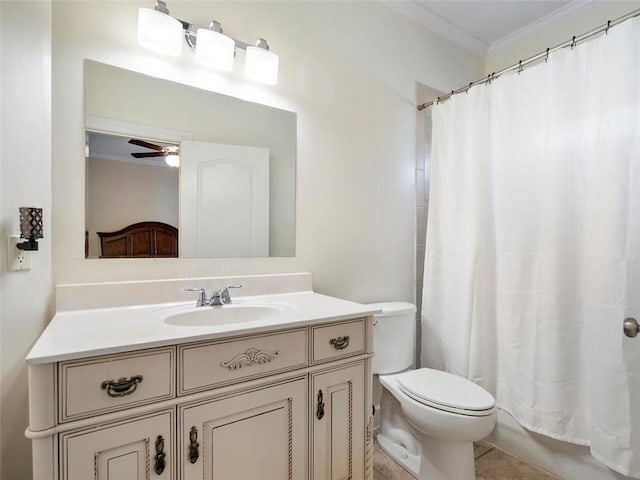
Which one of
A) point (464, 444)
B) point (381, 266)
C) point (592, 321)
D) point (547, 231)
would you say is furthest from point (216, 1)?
point (464, 444)

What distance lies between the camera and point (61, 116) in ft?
3.92

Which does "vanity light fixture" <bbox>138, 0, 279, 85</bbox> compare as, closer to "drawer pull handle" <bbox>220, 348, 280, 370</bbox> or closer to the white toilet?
"drawer pull handle" <bbox>220, 348, 280, 370</bbox>

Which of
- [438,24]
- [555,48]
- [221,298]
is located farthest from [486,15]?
[221,298]

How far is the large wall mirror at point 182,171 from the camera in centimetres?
127

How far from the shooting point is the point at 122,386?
826 mm

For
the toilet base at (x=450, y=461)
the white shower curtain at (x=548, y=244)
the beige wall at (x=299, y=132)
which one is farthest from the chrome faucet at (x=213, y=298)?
the white shower curtain at (x=548, y=244)

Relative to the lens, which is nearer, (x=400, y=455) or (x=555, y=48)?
(x=555, y=48)

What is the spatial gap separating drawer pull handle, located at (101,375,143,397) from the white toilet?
3.71ft

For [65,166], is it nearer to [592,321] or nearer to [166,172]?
[166,172]

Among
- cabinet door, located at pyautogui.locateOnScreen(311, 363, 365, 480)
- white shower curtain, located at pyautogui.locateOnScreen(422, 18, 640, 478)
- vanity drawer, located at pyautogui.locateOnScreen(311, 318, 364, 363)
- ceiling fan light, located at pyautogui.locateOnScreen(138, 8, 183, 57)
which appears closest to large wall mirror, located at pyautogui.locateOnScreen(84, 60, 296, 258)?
ceiling fan light, located at pyautogui.locateOnScreen(138, 8, 183, 57)

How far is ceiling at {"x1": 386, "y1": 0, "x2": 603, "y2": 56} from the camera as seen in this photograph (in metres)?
2.01

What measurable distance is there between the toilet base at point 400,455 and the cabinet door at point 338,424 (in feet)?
1.74

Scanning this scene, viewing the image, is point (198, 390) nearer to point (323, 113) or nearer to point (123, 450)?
point (123, 450)

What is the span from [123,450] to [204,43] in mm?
1445
